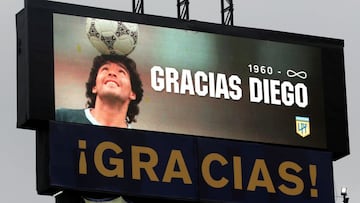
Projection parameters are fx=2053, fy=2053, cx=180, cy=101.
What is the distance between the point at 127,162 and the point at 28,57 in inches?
115

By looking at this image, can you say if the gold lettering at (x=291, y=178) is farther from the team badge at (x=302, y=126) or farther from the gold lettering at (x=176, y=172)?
the gold lettering at (x=176, y=172)

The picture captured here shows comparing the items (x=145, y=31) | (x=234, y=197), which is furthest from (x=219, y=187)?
(x=145, y=31)

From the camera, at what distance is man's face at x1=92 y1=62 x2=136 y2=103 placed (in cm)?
4203

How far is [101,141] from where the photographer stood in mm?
41469

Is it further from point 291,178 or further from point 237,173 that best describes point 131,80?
point 291,178

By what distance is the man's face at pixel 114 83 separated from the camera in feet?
138

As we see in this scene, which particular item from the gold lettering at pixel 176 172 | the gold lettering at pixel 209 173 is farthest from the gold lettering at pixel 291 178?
the gold lettering at pixel 176 172

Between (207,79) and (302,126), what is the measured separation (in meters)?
2.39

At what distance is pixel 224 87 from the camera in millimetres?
43250

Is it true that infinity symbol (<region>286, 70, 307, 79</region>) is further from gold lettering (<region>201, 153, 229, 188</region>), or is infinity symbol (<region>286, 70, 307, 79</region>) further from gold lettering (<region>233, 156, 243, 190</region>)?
gold lettering (<region>201, 153, 229, 188</region>)

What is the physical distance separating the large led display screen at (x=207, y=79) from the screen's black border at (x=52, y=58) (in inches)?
5.7

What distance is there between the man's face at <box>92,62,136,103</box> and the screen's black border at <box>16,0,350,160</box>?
112cm

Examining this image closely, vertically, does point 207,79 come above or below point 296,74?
below

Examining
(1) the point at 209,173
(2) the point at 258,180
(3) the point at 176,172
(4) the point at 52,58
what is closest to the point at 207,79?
(1) the point at 209,173
